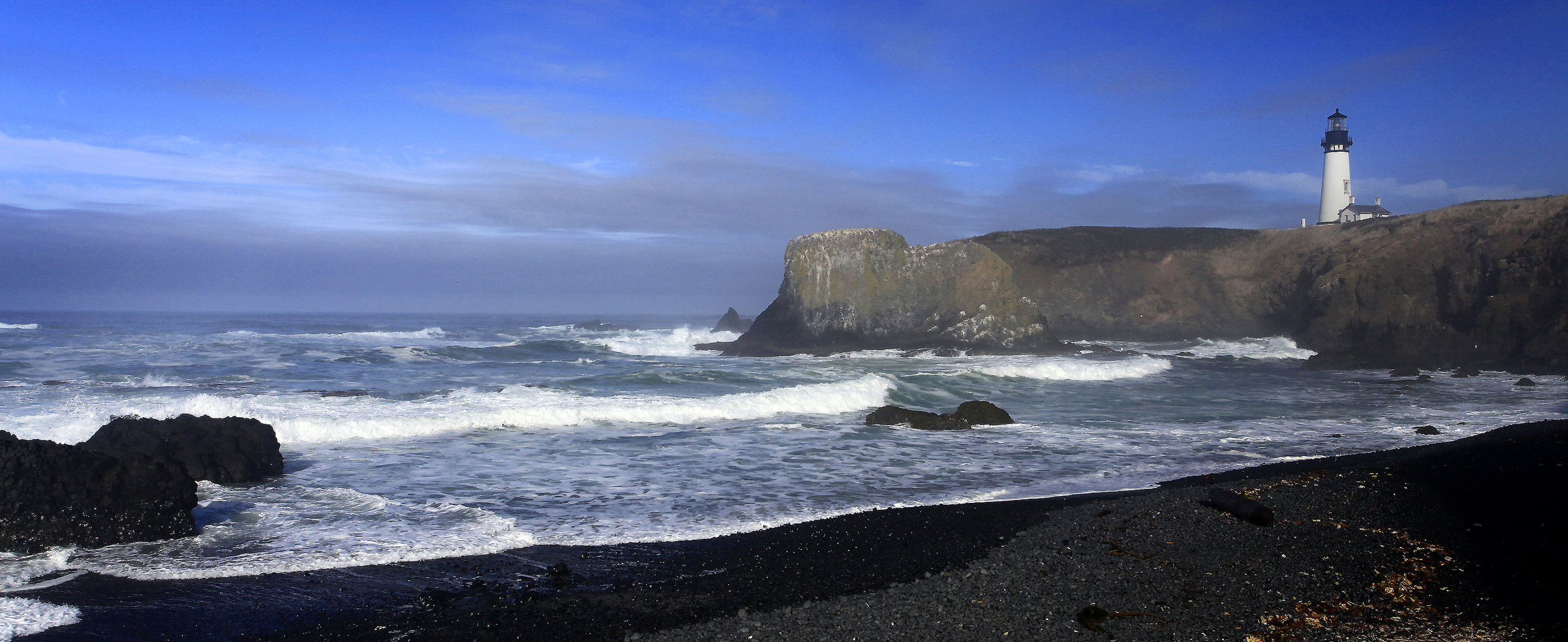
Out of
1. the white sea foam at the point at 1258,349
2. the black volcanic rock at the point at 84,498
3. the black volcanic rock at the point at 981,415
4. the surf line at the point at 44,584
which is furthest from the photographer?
the white sea foam at the point at 1258,349

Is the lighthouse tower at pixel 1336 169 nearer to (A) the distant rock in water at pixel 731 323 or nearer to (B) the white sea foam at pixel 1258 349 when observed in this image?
(B) the white sea foam at pixel 1258 349

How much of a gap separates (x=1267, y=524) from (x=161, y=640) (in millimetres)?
7600

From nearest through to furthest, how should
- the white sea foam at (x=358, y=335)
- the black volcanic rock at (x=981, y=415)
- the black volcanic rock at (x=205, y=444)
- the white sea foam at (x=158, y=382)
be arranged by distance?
the black volcanic rock at (x=205, y=444)
the black volcanic rock at (x=981, y=415)
the white sea foam at (x=158, y=382)
the white sea foam at (x=358, y=335)

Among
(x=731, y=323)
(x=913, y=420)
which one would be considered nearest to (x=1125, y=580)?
(x=913, y=420)

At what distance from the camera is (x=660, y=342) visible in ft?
123

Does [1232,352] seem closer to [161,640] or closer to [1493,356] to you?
[1493,356]

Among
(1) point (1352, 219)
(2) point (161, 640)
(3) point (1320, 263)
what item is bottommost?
(2) point (161, 640)

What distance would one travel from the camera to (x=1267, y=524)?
6.40 metres

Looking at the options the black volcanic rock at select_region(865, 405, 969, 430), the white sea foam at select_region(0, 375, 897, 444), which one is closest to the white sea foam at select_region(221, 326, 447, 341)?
the white sea foam at select_region(0, 375, 897, 444)

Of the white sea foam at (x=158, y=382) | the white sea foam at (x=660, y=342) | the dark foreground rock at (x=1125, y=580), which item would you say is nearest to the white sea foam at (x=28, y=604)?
the dark foreground rock at (x=1125, y=580)

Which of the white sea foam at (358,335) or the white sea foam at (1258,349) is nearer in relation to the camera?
the white sea foam at (1258,349)

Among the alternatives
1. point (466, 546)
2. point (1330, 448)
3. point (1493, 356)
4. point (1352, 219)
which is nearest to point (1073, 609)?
point (466, 546)

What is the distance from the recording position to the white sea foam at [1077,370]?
23359 mm

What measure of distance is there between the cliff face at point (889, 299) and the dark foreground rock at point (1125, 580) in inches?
946
